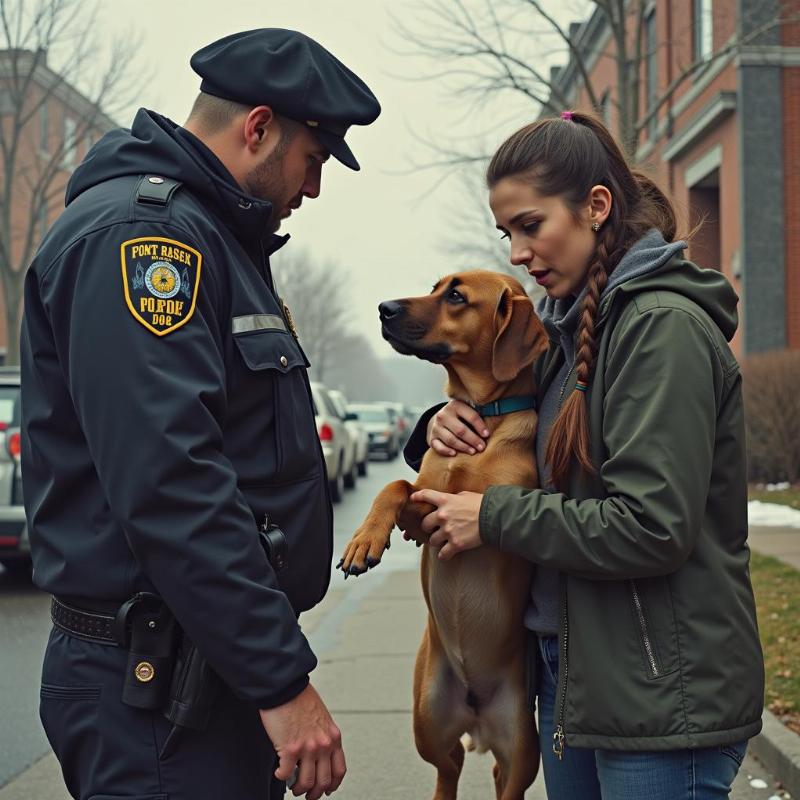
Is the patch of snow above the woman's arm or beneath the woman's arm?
beneath

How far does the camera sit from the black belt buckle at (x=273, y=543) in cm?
209

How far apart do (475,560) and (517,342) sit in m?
0.62

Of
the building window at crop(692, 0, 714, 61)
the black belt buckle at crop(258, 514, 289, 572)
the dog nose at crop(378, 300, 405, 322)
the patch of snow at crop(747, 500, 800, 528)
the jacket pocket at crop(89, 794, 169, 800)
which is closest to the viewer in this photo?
the jacket pocket at crop(89, 794, 169, 800)

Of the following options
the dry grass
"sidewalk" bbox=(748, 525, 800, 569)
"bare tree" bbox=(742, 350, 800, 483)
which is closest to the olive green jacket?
the dry grass

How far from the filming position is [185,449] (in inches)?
73.7

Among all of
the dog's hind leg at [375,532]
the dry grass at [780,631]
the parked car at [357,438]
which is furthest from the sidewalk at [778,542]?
the parked car at [357,438]

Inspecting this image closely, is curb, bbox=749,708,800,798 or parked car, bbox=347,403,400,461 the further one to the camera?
parked car, bbox=347,403,400,461

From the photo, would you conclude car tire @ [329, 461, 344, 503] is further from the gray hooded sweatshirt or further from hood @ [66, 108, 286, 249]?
hood @ [66, 108, 286, 249]

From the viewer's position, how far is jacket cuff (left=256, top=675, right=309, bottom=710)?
194 cm

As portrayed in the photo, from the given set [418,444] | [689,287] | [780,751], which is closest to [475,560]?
[418,444]

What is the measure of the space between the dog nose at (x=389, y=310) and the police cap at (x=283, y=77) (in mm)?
1043

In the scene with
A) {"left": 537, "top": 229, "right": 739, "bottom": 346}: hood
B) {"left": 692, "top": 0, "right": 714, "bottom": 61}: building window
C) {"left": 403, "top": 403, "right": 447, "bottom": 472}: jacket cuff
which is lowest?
{"left": 403, "top": 403, "right": 447, "bottom": 472}: jacket cuff

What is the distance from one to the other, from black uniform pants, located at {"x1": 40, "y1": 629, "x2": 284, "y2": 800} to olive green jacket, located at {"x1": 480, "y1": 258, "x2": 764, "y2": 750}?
0.66 m

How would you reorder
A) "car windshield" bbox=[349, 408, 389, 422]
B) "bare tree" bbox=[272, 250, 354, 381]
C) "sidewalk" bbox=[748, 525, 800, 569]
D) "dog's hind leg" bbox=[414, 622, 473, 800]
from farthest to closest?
"bare tree" bbox=[272, 250, 354, 381]
"car windshield" bbox=[349, 408, 389, 422]
"sidewalk" bbox=[748, 525, 800, 569]
"dog's hind leg" bbox=[414, 622, 473, 800]
